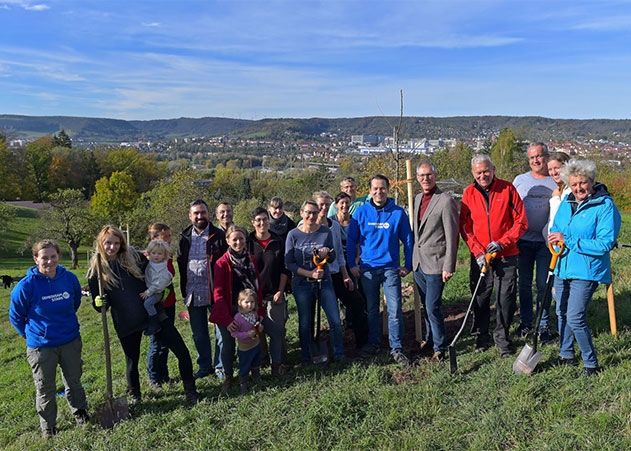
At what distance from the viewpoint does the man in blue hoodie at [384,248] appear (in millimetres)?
5672

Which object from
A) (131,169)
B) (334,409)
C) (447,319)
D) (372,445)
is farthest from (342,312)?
(131,169)

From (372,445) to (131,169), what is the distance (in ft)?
286

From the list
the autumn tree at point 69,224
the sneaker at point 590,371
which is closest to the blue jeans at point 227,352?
the sneaker at point 590,371

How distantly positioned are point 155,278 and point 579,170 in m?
4.59

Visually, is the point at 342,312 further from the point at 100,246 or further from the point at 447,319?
the point at 100,246

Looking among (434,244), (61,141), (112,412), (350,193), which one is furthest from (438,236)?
(61,141)

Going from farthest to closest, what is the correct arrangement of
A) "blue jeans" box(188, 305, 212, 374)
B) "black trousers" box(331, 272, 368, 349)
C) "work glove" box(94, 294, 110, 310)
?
"black trousers" box(331, 272, 368, 349) → "blue jeans" box(188, 305, 212, 374) → "work glove" box(94, 294, 110, 310)

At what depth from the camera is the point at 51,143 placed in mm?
85062

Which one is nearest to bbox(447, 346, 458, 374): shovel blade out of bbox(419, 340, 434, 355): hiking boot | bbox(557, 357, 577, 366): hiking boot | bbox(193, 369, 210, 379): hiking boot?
bbox(419, 340, 434, 355): hiking boot

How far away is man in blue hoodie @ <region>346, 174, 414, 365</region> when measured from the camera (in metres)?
5.67

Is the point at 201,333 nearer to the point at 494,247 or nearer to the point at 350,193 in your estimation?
the point at 350,193

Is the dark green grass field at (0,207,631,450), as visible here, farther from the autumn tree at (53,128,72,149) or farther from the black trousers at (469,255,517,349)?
the autumn tree at (53,128,72,149)

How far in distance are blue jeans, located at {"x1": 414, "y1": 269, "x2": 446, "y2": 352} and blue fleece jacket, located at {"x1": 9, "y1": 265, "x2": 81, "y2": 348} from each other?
3.96m

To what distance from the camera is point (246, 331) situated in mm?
5426
